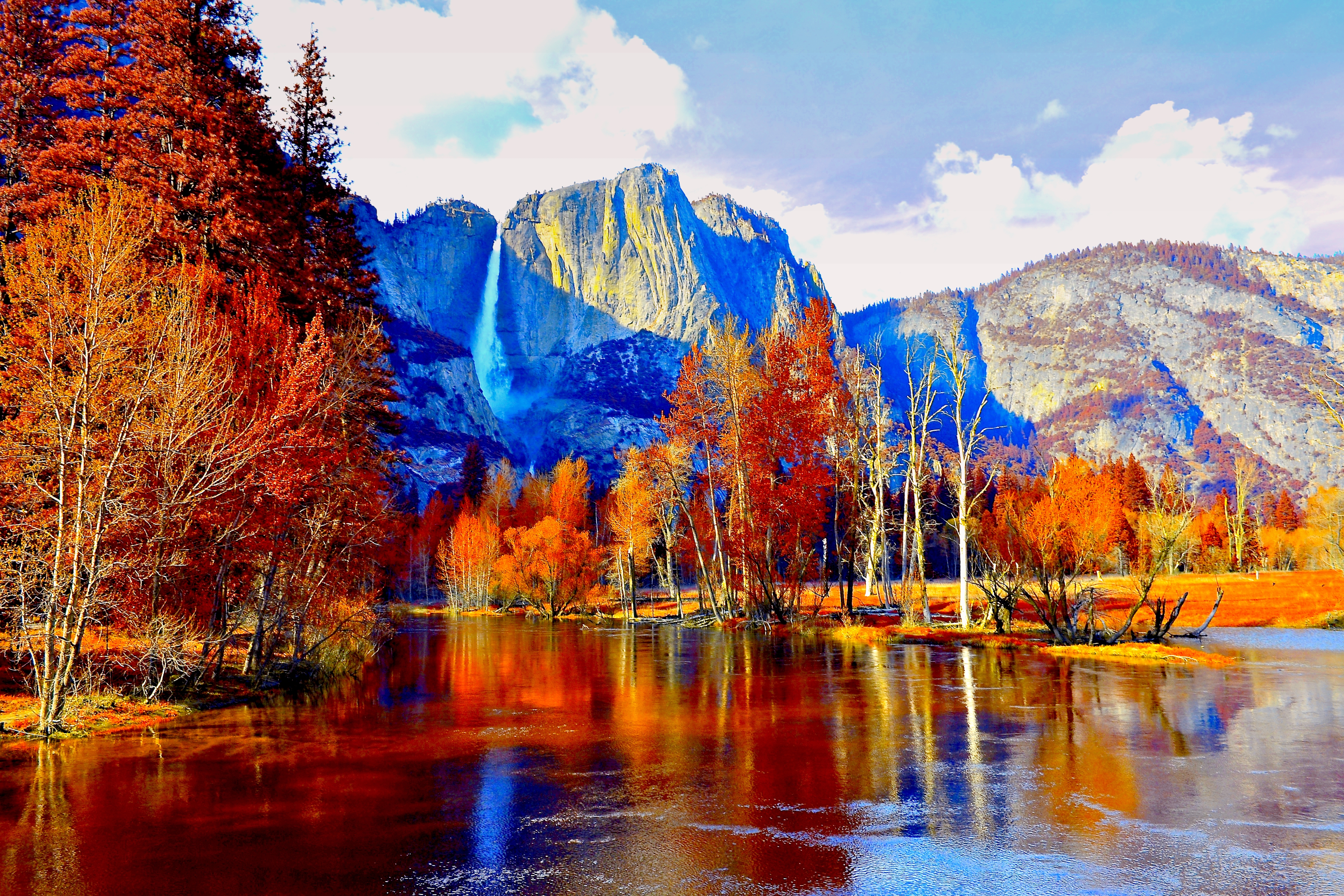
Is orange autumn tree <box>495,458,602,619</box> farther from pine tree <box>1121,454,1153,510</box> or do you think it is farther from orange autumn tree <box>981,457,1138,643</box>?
pine tree <box>1121,454,1153,510</box>

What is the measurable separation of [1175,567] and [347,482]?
93299mm

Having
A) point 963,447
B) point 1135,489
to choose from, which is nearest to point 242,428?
point 963,447

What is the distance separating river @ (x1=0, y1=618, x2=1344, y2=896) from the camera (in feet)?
25.3

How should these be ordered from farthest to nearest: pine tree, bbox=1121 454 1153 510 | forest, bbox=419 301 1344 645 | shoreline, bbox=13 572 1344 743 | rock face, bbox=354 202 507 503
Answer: rock face, bbox=354 202 507 503 < pine tree, bbox=1121 454 1153 510 < forest, bbox=419 301 1344 645 < shoreline, bbox=13 572 1344 743

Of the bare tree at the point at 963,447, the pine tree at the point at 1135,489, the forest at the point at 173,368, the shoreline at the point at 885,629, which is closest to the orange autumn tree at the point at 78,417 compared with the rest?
the forest at the point at 173,368

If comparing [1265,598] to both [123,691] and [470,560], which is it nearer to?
Answer: [123,691]

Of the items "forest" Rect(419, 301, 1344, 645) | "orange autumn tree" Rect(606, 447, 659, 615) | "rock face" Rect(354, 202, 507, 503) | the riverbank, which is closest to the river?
the riverbank

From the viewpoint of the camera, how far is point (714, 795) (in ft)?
34.9

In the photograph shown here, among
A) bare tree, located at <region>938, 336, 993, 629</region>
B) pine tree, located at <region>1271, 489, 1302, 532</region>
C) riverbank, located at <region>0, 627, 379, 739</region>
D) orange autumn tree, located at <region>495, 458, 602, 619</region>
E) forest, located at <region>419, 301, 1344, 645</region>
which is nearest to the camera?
riverbank, located at <region>0, 627, 379, 739</region>

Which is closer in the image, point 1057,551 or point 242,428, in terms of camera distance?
point 242,428

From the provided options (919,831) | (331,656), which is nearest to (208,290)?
(331,656)

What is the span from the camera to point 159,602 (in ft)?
63.9

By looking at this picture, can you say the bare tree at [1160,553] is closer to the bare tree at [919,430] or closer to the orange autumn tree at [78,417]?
the bare tree at [919,430]

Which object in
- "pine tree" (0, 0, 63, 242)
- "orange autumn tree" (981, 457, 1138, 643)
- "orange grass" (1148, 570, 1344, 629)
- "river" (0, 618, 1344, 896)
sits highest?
"pine tree" (0, 0, 63, 242)
